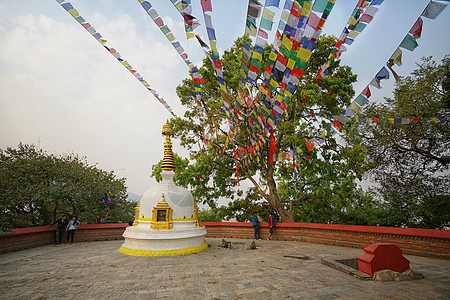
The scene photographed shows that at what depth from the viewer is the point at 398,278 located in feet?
17.7

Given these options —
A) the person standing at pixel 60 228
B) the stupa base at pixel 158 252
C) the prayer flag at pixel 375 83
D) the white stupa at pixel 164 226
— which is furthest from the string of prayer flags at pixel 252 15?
the person standing at pixel 60 228

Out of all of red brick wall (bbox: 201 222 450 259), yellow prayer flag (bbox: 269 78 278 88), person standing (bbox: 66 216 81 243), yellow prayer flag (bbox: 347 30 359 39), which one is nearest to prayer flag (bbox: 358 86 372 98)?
yellow prayer flag (bbox: 347 30 359 39)

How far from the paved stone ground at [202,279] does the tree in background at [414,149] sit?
7.29 m

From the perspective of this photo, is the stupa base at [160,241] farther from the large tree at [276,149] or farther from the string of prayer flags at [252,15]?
the string of prayer flags at [252,15]

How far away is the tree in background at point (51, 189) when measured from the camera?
13609mm

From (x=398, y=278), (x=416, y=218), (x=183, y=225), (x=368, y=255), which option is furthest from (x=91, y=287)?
(x=416, y=218)

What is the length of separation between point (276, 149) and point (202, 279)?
33.2ft

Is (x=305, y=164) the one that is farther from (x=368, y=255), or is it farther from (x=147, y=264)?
(x=147, y=264)

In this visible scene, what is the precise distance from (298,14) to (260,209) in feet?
45.0

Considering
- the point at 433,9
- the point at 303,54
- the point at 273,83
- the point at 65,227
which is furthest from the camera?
the point at 65,227

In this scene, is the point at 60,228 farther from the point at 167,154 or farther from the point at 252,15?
the point at 252,15

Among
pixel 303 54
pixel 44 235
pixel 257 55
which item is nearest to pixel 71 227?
pixel 44 235

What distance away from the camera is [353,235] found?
33.8 feet

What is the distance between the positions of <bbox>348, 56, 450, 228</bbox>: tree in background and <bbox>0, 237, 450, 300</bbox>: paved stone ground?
729cm
